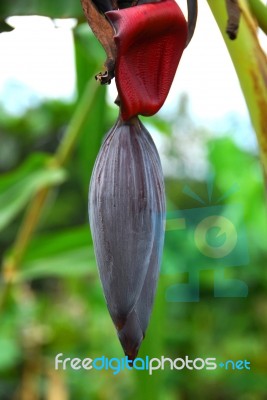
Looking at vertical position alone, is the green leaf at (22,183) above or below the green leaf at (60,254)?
above

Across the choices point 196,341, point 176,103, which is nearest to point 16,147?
point 176,103

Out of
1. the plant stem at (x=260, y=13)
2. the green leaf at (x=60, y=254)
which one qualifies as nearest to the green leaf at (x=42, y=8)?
the plant stem at (x=260, y=13)

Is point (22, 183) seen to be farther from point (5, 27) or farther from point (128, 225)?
point (128, 225)

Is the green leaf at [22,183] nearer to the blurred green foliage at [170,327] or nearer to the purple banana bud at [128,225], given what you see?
the blurred green foliage at [170,327]

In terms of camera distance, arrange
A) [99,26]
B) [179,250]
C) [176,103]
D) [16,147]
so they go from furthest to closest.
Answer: [176,103] < [16,147] < [179,250] < [99,26]

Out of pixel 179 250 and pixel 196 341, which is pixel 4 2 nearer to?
pixel 179 250

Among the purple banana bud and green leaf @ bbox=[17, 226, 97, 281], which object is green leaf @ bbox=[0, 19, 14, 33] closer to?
the purple banana bud

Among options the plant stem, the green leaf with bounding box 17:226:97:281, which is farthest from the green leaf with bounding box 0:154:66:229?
the plant stem
